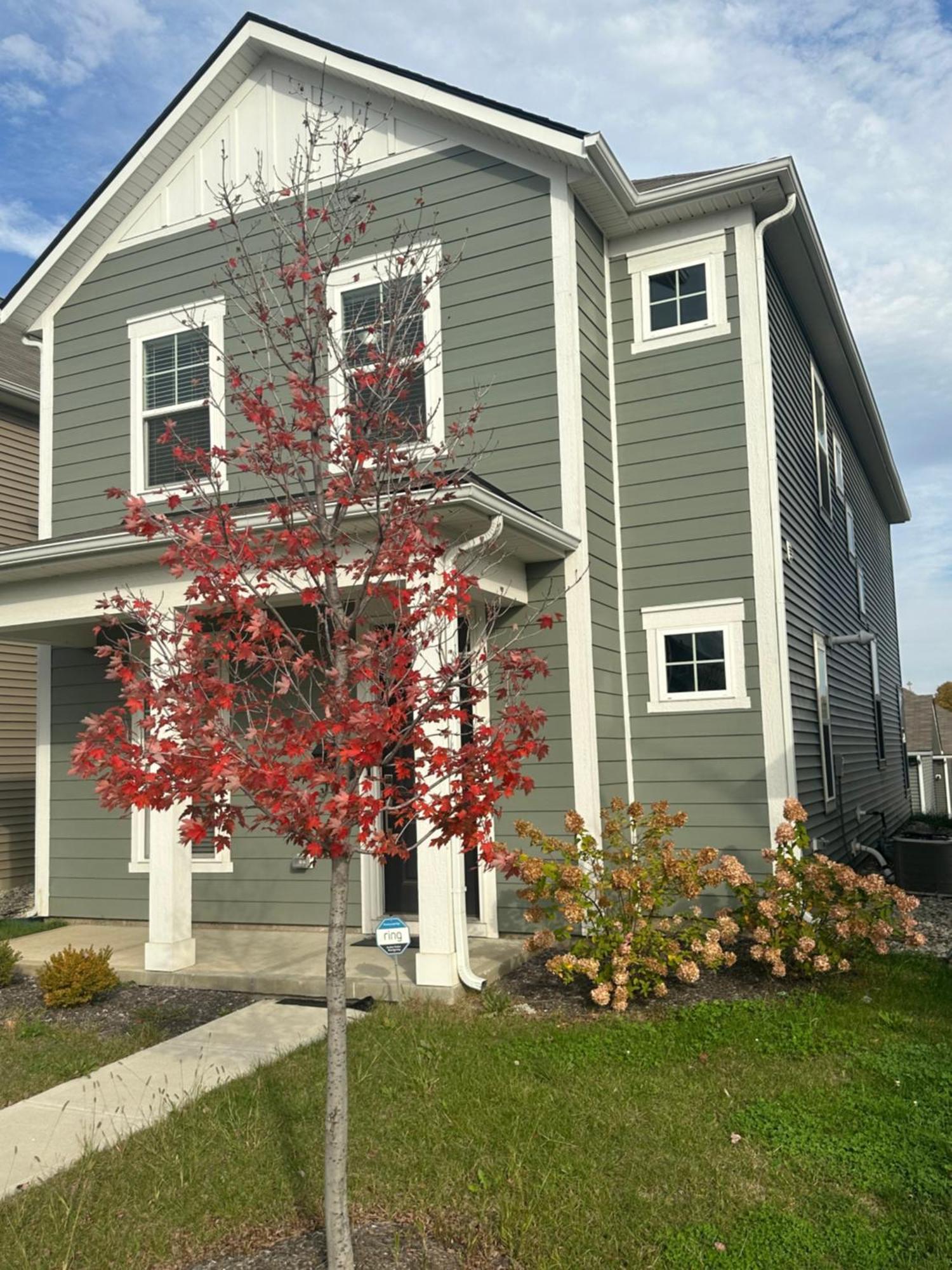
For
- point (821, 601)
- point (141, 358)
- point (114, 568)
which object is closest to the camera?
point (114, 568)

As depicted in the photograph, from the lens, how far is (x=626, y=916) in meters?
6.23

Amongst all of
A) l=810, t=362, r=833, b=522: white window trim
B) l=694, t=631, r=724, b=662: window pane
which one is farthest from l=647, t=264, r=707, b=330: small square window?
l=810, t=362, r=833, b=522: white window trim

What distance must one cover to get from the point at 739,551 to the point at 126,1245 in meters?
6.64

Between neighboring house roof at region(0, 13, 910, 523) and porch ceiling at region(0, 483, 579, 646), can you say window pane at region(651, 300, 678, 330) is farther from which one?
porch ceiling at region(0, 483, 579, 646)

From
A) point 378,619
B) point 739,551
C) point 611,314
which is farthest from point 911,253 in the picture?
point 378,619

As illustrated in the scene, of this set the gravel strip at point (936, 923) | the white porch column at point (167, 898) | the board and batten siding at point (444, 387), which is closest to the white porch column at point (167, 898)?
the white porch column at point (167, 898)

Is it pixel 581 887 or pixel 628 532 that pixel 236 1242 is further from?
pixel 628 532

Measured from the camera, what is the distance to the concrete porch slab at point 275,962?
668 cm

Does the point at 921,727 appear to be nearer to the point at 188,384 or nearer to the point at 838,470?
the point at 838,470

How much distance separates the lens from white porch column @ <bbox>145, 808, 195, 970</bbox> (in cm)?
736

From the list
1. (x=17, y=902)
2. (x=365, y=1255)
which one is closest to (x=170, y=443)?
(x=17, y=902)

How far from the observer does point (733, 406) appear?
336 inches

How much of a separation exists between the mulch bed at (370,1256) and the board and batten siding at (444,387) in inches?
180

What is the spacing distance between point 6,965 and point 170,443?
15.8 feet
